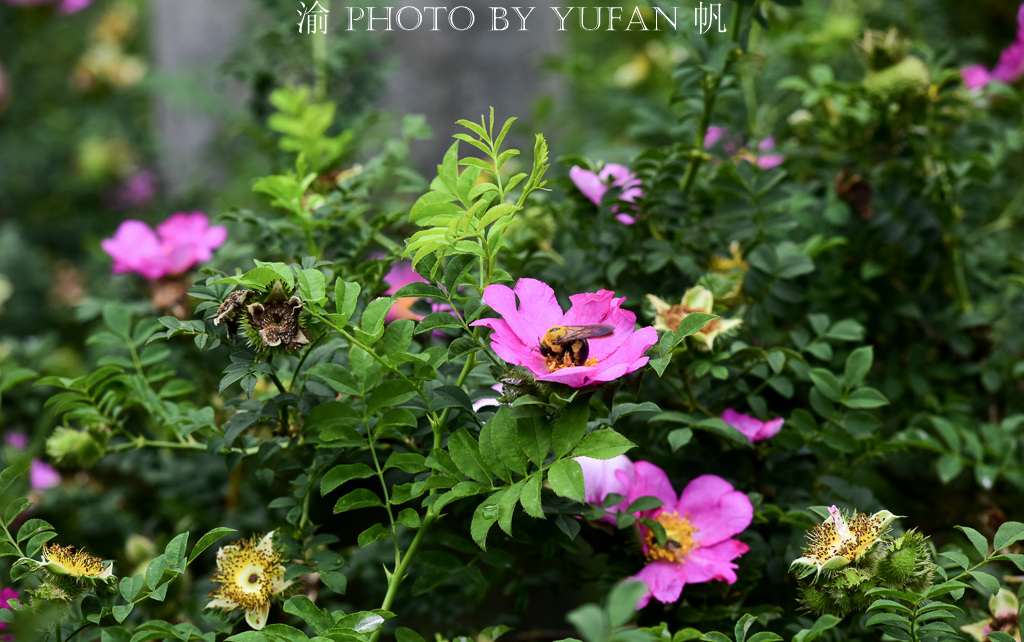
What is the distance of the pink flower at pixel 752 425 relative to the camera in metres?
0.65

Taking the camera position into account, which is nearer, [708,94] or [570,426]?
[570,426]

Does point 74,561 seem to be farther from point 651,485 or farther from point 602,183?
point 602,183

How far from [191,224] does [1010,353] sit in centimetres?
104

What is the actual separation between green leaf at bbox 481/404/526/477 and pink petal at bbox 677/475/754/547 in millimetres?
203

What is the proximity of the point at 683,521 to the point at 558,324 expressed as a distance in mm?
214

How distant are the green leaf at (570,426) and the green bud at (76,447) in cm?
49

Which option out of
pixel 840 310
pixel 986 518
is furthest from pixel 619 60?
pixel 986 518

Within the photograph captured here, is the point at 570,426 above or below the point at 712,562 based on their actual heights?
above

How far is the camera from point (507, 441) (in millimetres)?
500

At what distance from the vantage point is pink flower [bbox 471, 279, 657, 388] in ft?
1.54

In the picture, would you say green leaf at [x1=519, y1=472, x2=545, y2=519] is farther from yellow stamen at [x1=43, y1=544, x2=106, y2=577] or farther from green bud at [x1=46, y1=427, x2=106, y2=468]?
green bud at [x1=46, y1=427, x2=106, y2=468]

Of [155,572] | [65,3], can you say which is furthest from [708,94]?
[65,3]

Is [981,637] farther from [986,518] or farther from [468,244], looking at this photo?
[468,244]

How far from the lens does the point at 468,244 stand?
51 centimetres
